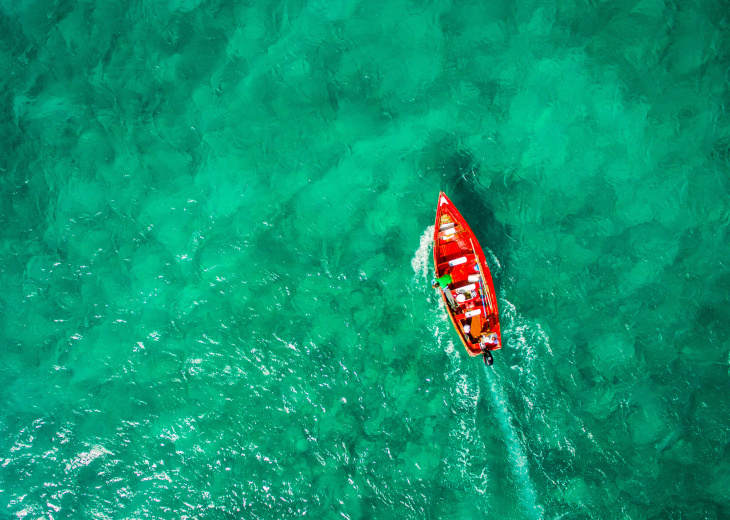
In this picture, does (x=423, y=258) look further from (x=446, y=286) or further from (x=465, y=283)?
(x=465, y=283)

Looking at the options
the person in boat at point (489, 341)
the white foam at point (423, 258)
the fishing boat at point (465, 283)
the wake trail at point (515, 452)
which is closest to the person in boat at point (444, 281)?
the fishing boat at point (465, 283)

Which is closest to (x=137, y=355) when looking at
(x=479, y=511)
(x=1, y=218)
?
(x=1, y=218)

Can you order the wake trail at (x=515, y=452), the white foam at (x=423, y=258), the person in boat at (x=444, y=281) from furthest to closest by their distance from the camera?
the white foam at (x=423, y=258)
the wake trail at (x=515, y=452)
the person in boat at (x=444, y=281)

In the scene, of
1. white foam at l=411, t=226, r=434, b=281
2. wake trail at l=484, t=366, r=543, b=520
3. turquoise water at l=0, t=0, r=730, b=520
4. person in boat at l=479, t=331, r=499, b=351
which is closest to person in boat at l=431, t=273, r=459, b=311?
white foam at l=411, t=226, r=434, b=281

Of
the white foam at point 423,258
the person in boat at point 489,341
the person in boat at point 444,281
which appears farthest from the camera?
the white foam at point 423,258

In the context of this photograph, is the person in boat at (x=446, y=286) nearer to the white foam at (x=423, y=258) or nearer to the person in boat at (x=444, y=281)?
the person in boat at (x=444, y=281)

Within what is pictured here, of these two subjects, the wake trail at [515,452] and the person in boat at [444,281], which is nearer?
the person in boat at [444,281]

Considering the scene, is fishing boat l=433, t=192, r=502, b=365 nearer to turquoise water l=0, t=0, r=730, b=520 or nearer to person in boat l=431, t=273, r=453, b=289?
person in boat l=431, t=273, r=453, b=289

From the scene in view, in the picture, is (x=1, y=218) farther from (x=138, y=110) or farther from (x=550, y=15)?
(x=550, y=15)

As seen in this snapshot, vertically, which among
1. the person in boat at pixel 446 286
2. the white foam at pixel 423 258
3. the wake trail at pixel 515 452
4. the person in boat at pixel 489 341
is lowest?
the wake trail at pixel 515 452
